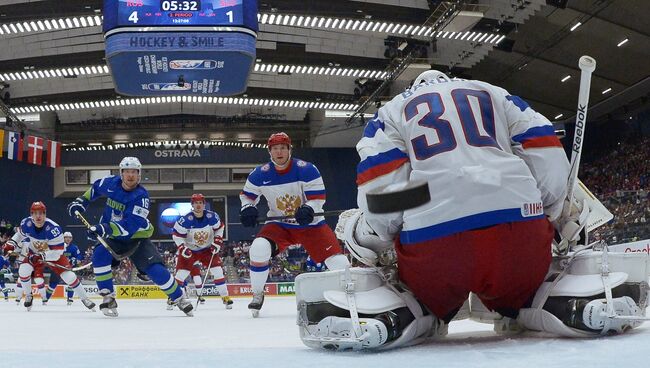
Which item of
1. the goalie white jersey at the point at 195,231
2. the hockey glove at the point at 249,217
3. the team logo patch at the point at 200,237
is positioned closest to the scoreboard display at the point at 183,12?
the goalie white jersey at the point at 195,231

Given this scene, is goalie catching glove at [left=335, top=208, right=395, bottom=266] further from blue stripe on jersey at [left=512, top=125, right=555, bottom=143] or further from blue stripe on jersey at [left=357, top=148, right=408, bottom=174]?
blue stripe on jersey at [left=512, top=125, right=555, bottom=143]

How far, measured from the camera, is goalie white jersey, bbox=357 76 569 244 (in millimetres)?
2430

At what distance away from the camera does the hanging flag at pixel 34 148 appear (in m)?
22.9

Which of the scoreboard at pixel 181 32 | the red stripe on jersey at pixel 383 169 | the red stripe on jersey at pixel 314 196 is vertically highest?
the scoreboard at pixel 181 32

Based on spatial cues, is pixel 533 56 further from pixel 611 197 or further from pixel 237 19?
pixel 237 19

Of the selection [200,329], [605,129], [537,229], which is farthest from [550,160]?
[605,129]

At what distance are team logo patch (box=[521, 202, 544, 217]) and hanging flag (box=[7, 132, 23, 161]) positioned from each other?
2195cm

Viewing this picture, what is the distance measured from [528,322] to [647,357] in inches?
29.6

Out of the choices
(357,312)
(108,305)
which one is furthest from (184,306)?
(357,312)

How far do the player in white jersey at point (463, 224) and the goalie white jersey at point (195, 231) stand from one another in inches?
295

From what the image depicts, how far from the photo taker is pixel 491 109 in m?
2.56

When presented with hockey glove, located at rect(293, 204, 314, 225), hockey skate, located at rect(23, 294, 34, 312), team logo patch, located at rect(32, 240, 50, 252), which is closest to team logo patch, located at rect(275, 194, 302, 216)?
hockey glove, located at rect(293, 204, 314, 225)

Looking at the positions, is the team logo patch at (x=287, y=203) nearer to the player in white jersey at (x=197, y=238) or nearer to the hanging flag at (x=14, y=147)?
the player in white jersey at (x=197, y=238)

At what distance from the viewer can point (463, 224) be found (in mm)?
2430
